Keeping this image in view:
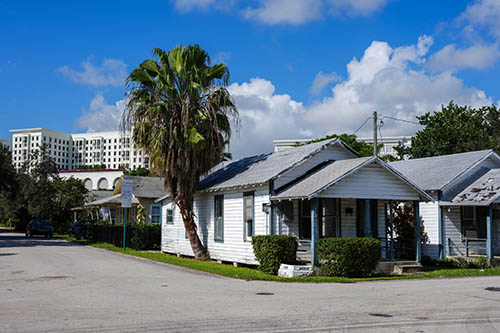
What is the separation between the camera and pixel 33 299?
11.8 m

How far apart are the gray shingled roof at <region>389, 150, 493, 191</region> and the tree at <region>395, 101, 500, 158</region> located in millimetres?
18113

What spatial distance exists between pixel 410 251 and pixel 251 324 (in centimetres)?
1712

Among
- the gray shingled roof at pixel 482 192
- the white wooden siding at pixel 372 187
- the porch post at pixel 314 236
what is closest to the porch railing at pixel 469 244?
the gray shingled roof at pixel 482 192

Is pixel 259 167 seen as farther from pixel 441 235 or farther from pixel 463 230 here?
pixel 463 230

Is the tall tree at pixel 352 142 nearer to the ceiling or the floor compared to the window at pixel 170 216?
nearer to the ceiling

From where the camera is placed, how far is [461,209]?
23422 mm

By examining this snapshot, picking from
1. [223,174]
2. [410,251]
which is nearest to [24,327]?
[223,174]

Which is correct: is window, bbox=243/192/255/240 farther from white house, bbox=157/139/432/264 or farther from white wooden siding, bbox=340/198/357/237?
white wooden siding, bbox=340/198/357/237

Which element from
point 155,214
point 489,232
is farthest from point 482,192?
point 155,214

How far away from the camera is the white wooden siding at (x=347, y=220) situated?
20.8 meters

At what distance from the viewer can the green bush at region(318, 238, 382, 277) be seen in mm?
16922

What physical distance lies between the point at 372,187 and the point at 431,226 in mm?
6448

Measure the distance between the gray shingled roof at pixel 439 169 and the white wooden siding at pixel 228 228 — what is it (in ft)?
27.8

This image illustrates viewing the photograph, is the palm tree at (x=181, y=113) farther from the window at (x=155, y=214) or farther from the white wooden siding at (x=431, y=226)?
the window at (x=155, y=214)
